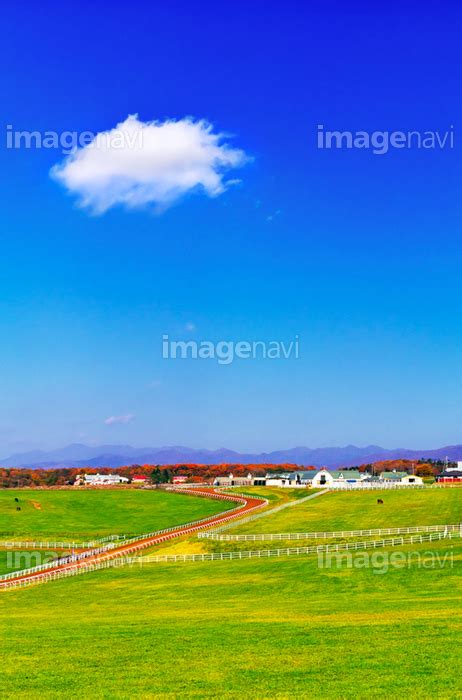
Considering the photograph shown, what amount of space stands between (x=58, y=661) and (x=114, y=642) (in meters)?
2.90

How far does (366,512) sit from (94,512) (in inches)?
2091

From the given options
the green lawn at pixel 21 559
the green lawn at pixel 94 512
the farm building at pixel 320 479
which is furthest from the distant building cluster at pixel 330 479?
the green lawn at pixel 21 559

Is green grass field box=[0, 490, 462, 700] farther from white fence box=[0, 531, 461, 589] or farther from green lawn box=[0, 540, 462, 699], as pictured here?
white fence box=[0, 531, 461, 589]

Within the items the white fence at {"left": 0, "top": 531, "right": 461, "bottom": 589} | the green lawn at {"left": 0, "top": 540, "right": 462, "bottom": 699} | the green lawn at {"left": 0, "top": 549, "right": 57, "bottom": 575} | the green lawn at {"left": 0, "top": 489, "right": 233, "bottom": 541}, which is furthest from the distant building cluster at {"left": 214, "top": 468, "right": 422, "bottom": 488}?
the green lawn at {"left": 0, "top": 540, "right": 462, "bottom": 699}

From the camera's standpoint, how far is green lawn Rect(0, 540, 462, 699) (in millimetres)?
19828

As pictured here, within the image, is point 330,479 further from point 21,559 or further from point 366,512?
point 21,559

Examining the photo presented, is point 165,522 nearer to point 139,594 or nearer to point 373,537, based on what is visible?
point 373,537

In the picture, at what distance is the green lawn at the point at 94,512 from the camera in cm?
9644

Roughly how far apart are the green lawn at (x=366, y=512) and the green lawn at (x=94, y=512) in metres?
20.3

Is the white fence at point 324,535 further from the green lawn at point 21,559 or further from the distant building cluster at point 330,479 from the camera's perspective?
the distant building cluster at point 330,479

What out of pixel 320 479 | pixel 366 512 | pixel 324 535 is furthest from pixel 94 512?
pixel 324 535

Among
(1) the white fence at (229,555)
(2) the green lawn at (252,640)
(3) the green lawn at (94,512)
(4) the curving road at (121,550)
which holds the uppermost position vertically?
(2) the green lawn at (252,640)

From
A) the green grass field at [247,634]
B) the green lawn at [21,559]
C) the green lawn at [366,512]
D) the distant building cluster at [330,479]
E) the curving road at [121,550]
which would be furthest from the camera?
the distant building cluster at [330,479]

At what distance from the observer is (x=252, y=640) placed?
2495 centimetres
